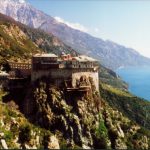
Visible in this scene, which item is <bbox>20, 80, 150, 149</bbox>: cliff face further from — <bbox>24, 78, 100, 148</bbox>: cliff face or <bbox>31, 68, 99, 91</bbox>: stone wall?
<bbox>31, 68, 99, 91</bbox>: stone wall

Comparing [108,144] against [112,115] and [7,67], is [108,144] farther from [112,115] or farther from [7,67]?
[7,67]

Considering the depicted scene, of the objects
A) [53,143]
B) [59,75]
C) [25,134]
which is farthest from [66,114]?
[25,134]

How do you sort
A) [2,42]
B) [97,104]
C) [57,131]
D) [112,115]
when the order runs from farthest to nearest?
[2,42] < [112,115] < [97,104] < [57,131]

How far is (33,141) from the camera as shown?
9569cm

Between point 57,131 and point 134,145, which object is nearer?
point 57,131

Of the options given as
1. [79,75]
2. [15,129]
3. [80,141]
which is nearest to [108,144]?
[80,141]

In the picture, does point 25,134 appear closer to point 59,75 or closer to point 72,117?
point 72,117

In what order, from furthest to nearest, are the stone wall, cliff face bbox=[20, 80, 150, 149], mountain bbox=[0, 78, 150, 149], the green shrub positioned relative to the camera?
the stone wall, cliff face bbox=[20, 80, 150, 149], mountain bbox=[0, 78, 150, 149], the green shrub

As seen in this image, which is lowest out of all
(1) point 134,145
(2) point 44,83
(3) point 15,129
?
(1) point 134,145

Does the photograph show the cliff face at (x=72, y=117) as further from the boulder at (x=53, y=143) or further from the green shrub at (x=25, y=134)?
the green shrub at (x=25, y=134)

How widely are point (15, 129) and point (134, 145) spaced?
115ft

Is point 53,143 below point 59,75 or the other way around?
below

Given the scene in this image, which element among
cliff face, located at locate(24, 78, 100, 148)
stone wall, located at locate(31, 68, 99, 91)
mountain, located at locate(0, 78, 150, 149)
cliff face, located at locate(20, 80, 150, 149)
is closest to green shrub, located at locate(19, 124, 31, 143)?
mountain, located at locate(0, 78, 150, 149)

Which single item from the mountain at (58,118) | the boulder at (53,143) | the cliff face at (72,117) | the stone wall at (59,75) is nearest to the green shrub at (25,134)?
the mountain at (58,118)
